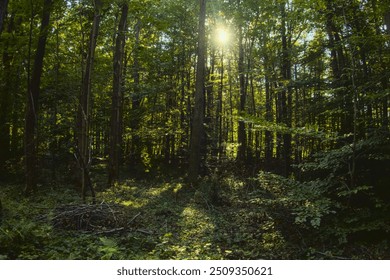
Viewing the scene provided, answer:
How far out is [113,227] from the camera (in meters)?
7.37

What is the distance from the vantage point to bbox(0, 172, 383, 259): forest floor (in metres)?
5.60

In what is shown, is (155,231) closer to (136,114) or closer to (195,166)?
(195,166)

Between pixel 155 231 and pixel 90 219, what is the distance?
60.9 inches

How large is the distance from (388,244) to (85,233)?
235 inches

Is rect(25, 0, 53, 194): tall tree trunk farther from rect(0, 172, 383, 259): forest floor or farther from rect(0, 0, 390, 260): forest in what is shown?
rect(0, 172, 383, 259): forest floor

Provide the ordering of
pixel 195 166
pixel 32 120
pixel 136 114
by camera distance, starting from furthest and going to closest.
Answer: pixel 136 114 → pixel 195 166 → pixel 32 120

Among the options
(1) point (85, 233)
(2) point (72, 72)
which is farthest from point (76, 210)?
(2) point (72, 72)

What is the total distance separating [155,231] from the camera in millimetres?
7520

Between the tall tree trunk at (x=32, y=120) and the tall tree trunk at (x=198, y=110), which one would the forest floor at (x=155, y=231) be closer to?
the tall tree trunk at (x=32, y=120)

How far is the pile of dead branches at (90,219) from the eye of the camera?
7.11 metres

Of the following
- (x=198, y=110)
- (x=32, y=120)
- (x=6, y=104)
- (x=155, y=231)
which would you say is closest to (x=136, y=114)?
(x=198, y=110)

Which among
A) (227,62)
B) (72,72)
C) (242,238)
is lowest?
(242,238)

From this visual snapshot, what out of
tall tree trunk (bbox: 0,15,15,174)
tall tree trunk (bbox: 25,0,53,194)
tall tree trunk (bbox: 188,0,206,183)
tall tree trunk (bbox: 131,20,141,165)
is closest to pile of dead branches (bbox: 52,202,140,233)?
tall tree trunk (bbox: 25,0,53,194)
